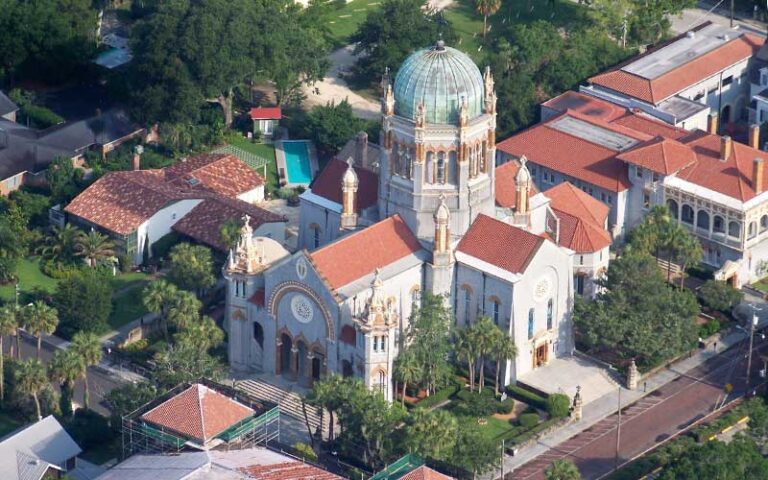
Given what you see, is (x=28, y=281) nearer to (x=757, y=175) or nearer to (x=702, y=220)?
(x=702, y=220)

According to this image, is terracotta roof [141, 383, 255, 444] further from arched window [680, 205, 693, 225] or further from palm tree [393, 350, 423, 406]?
arched window [680, 205, 693, 225]

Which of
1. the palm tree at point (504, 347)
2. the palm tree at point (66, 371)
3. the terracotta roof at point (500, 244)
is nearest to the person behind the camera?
the palm tree at point (66, 371)

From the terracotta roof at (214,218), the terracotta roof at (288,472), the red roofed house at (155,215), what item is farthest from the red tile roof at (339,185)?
the terracotta roof at (288,472)

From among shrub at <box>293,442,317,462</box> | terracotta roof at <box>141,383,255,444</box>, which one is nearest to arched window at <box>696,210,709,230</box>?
shrub at <box>293,442,317,462</box>

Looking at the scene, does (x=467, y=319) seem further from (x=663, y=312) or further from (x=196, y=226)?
(x=196, y=226)

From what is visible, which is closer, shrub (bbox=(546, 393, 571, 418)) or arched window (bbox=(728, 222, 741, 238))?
shrub (bbox=(546, 393, 571, 418))

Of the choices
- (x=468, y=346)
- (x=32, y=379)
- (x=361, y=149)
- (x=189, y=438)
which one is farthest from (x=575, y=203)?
(x=32, y=379)

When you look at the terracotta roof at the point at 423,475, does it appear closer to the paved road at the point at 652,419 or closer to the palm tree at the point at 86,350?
the paved road at the point at 652,419
